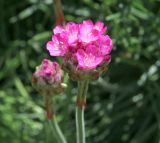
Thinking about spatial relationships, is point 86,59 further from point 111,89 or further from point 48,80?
point 111,89

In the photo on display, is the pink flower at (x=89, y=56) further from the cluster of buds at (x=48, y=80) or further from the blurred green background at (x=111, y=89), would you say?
the blurred green background at (x=111, y=89)

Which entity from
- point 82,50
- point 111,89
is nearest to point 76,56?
point 82,50

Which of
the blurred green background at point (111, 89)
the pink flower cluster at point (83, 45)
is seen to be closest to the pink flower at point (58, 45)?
the pink flower cluster at point (83, 45)

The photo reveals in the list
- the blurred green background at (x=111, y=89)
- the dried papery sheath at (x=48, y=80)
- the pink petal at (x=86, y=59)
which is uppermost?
the pink petal at (x=86, y=59)

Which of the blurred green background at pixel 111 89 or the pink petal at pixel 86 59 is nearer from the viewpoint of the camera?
the pink petal at pixel 86 59

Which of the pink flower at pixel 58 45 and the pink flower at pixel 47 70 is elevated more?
the pink flower at pixel 58 45

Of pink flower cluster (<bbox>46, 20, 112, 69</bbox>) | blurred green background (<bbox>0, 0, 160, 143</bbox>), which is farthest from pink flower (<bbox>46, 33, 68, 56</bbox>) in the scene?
blurred green background (<bbox>0, 0, 160, 143</bbox>)

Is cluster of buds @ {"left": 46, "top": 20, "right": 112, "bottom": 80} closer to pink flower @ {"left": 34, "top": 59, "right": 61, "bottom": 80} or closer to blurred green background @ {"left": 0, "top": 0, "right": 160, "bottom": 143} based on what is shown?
pink flower @ {"left": 34, "top": 59, "right": 61, "bottom": 80}
